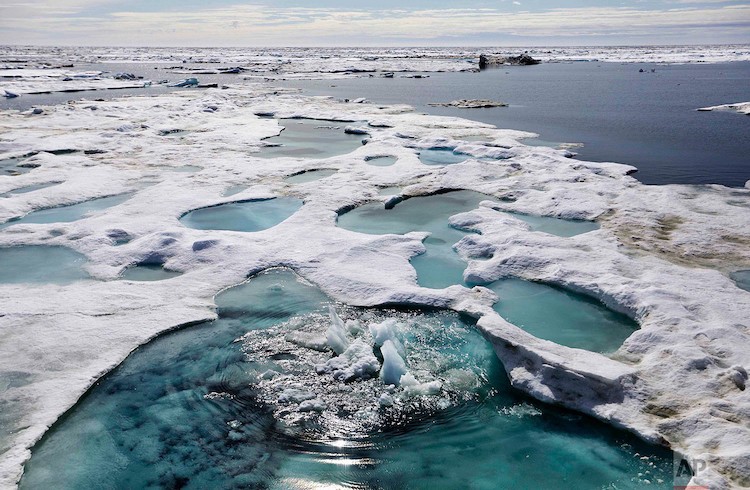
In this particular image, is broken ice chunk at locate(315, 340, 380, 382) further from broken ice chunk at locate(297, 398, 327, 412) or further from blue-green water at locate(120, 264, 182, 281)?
blue-green water at locate(120, 264, 182, 281)

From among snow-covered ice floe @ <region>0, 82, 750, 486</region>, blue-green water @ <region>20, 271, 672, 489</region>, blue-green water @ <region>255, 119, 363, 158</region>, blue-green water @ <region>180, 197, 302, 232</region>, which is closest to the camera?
blue-green water @ <region>20, 271, 672, 489</region>

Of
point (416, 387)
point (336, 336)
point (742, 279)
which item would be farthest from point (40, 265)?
point (742, 279)

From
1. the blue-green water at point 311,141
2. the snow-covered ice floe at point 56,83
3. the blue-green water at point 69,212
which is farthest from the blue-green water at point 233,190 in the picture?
the snow-covered ice floe at point 56,83

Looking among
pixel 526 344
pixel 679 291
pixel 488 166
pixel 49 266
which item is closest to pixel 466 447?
pixel 526 344

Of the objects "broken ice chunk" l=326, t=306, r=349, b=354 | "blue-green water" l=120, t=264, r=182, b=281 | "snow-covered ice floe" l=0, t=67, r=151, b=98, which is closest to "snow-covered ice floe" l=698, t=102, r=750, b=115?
"broken ice chunk" l=326, t=306, r=349, b=354

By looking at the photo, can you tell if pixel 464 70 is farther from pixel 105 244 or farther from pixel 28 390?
pixel 28 390
